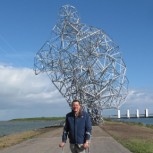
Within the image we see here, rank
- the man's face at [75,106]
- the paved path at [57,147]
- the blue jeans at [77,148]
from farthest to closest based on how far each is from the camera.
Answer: the paved path at [57,147], the blue jeans at [77,148], the man's face at [75,106]

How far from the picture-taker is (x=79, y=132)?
11.3 metres

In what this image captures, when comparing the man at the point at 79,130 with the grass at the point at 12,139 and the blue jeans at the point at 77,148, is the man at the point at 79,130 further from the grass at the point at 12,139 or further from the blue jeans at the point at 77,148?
the grass at the point at 12,139

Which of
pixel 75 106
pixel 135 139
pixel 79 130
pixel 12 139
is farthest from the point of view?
pixel 12 139

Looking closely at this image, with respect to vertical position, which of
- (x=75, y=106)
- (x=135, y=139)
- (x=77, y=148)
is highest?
(x=75, y=106)

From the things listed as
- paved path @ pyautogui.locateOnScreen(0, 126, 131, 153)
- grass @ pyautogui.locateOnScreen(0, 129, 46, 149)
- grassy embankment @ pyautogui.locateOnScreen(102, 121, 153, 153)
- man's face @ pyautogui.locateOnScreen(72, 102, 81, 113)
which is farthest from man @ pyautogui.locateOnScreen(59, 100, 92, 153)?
grass @ pyautogui.locateOnScreen(0, 129, 46, 149)

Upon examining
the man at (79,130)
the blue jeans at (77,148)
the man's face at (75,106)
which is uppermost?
the man's face at (75,106)

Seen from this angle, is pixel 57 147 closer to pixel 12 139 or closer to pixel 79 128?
pixel 79 128

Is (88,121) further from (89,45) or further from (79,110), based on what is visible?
(89,45)

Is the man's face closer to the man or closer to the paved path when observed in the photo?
the man

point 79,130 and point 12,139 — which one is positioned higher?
point 12,139

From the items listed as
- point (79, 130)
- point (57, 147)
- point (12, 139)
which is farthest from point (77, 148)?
point (12, 139)

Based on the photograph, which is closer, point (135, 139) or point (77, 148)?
point (77, 148)

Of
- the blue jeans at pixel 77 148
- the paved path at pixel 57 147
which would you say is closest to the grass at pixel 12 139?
the paved path at pixel 57 147

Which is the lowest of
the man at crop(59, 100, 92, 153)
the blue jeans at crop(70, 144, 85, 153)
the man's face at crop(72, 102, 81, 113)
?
the blue jeans at crop(70, 144, 85, 153)
